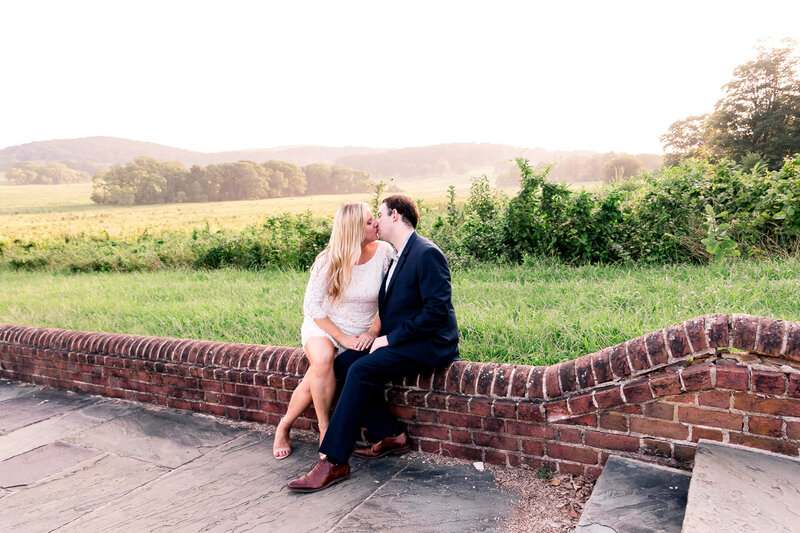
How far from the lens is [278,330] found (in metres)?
5.34

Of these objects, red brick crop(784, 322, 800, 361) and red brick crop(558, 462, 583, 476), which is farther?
red brick crop(558, 462, 583, 476)

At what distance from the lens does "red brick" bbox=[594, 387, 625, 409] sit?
3039 millimetres

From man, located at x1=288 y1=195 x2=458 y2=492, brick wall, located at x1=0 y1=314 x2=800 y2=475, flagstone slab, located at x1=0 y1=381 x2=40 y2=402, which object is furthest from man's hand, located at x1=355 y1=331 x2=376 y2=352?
flagstone slab, located at x1=0 y1=381 x2=40 y2=402

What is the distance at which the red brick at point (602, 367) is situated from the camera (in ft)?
10.2

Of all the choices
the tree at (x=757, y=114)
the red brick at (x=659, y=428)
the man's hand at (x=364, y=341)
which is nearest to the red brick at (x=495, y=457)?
the red brick at (x=659, y=428)

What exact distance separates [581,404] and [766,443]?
0.92 metres

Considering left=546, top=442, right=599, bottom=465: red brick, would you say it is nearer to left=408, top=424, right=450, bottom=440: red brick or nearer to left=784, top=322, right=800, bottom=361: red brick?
left=408, top=424, right=450, bottom=440: red brick

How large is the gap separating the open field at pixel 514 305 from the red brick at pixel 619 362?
630 millimetres

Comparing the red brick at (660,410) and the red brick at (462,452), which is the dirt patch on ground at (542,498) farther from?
the red brick at (660,410)

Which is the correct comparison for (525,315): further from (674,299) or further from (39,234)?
(39,234)

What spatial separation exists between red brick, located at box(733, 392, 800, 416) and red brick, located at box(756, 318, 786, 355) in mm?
246

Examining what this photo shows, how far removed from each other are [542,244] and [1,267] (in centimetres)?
1742

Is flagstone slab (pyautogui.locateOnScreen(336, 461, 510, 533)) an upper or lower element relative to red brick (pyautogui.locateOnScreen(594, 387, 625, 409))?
lower

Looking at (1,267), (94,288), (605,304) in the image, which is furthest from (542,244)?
(1,267)
